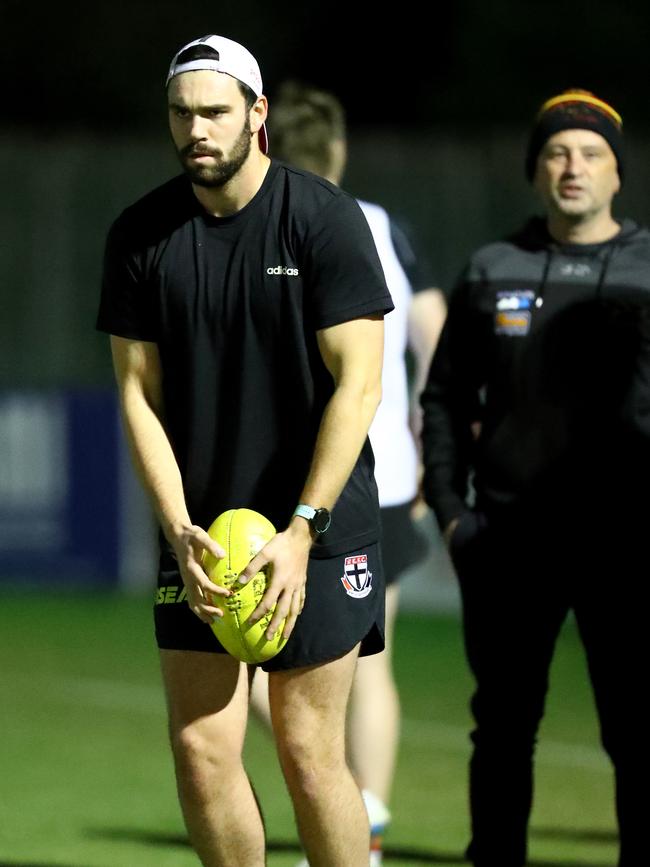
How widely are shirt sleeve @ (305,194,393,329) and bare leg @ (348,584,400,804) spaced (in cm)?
178

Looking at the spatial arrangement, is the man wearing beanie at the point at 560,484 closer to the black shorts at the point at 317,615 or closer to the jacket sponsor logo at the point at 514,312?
the jacket sponsor logo at the point at 514,312

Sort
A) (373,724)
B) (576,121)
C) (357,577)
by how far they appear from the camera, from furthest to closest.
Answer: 1. (373,724)
2. (576,121)
3. (357,577)

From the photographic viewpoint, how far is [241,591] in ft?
15.2

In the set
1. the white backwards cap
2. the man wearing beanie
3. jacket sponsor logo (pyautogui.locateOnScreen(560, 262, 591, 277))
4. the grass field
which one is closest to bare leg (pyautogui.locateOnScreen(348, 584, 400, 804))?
the grass field

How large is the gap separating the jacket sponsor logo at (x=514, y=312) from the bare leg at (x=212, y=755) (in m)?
1.30

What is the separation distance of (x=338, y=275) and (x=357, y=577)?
0.72 meters

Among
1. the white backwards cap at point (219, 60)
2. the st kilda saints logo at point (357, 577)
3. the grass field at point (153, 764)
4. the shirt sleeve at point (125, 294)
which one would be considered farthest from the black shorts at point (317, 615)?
the grass field at point (153, 764)

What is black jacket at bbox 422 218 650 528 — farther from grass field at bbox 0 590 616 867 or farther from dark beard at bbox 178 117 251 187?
grass field at bbox 0 590 616 867

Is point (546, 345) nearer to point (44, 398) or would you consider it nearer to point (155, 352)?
point (155, 352)

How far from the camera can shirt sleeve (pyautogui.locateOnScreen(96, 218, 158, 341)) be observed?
4840mm

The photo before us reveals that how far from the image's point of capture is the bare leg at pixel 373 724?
629cm

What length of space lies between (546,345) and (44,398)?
8.58 meters

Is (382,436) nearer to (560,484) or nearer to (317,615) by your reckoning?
(560,484)

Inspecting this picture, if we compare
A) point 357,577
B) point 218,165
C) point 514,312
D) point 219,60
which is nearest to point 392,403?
point 514,312
